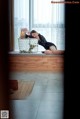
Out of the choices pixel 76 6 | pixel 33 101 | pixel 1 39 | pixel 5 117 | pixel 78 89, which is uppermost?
pixel 76 6

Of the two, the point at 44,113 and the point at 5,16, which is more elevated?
the point at 5,16

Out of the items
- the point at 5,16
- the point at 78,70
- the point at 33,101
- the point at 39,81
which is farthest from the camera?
the point at 39,81

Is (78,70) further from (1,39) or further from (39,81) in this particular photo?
(39,81)

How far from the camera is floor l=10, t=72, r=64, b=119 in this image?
131 centimetres

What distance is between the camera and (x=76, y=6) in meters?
0.88

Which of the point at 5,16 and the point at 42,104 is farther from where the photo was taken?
the point at 42,104

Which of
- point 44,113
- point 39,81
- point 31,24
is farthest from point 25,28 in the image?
point 44,113

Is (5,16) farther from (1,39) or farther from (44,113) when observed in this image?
(44,113)

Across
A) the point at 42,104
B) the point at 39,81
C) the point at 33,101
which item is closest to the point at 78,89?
the point at 42,104

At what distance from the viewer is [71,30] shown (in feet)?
2.97

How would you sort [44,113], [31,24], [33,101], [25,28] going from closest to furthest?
1. [44,113]
2. [33,101]
3. [31,24]
4. [25,28]

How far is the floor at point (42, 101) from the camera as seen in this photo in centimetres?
131

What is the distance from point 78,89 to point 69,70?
9 cm

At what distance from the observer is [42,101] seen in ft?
6.37
